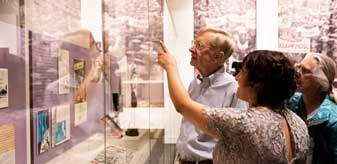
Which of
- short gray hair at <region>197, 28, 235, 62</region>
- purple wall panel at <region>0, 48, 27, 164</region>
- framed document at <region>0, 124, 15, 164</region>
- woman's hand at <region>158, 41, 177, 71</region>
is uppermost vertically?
short gray hair at <region>197, 28, 235, 62</region>

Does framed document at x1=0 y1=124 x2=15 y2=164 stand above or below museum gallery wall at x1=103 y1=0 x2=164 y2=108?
below

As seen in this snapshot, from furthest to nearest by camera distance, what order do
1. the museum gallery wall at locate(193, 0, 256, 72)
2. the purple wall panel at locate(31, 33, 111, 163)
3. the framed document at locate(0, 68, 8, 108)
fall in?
1. the museum gallery wall at locate(193, 0, 256, 72)
2. the purple wall panel at locate(31, 33, 111, 163)
3. the framed document at locate(0, 68, 8, 108)

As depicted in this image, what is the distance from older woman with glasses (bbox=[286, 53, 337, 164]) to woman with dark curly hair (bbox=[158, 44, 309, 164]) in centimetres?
68

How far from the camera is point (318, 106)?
2094 millimetres

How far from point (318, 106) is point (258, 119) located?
42.1 inches

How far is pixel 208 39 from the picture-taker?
1.82m

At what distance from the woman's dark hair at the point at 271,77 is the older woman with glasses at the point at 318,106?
66 centimetres

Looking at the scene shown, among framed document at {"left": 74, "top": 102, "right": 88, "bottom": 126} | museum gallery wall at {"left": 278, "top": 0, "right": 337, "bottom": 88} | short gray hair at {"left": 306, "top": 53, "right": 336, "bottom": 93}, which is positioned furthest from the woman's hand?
museum gallery wall at {"left": 278, "top": 0, "right": 337, "bottom": 88}

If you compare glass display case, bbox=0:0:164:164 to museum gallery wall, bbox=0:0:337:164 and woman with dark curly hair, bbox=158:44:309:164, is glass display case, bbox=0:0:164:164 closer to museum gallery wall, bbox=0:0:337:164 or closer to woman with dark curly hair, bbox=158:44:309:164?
museum gallery wall, bbox=0:0:337:164

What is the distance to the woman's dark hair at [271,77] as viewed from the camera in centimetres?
125

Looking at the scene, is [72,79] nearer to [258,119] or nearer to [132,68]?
[258,119]

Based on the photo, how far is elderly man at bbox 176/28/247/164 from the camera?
1826 millimetres

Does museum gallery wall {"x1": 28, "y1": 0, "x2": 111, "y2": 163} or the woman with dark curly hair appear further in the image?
the woman with dark curly hair

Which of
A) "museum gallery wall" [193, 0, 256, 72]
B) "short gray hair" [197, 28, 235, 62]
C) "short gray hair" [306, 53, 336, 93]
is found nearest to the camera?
"short gray hair" [197, 28, 235, 62]
